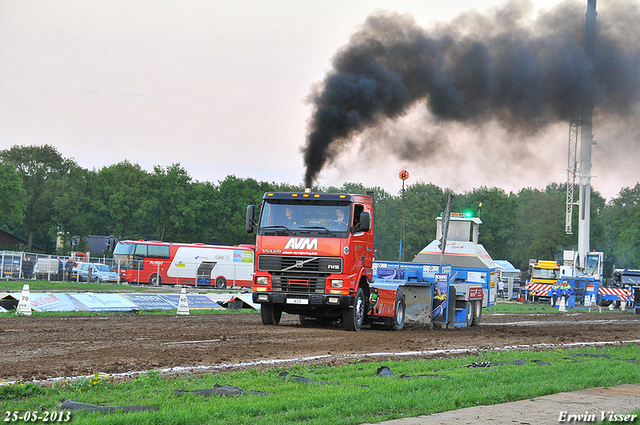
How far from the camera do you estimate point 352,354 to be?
12.4 meters

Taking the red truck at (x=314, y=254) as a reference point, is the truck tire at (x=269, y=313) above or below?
below

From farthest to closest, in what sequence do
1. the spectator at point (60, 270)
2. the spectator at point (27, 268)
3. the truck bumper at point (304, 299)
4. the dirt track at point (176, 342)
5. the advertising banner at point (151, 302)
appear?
the spectator at point (60, 270) → the spectator at point (27, 268) → the advertising banner at point (151, 302) → the truck bumper at point (304, 299) → the dirt track at point (176, 342)

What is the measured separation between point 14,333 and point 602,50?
21342mm

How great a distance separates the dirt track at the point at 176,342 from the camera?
9.78m

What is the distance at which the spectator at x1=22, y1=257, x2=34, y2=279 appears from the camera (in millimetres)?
41969

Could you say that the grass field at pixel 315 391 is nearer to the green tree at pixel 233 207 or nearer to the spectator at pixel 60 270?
the spectator at pixel 60 270

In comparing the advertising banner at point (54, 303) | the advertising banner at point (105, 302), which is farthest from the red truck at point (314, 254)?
the advertising banner at point (54, 303)

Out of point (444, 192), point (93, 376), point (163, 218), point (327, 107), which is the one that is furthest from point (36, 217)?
point (93, 376)

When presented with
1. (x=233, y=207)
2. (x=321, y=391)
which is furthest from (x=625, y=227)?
(x=321, y=391)

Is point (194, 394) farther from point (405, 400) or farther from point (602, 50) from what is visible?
point (602, 50)

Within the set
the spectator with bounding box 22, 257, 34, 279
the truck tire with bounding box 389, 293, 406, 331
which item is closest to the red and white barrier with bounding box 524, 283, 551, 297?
the truck tire with bounding box 389, 293, 406, 331

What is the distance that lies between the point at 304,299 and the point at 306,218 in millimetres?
2002

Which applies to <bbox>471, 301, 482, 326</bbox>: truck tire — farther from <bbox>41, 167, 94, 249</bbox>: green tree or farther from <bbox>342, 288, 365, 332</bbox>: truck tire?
<bbox>41, 167, 94, 249</bbox>: green tree

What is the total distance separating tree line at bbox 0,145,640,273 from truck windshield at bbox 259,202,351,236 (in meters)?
63.6
